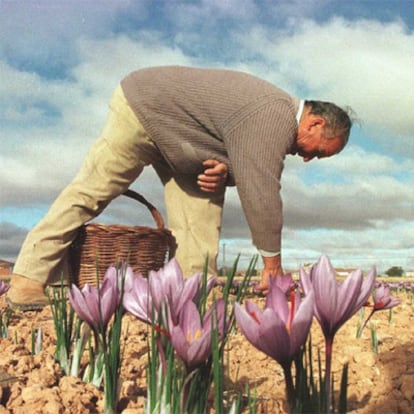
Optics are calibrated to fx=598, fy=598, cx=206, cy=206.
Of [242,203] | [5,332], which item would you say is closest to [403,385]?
[5,332]

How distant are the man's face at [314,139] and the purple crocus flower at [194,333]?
7.93ft

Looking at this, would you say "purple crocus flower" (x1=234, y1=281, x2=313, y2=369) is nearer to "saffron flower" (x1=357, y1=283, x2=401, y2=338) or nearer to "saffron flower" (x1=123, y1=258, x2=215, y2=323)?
"saffron flower" (x1=123, y1=258, x2=215, y2=323)

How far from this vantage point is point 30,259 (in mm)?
3707

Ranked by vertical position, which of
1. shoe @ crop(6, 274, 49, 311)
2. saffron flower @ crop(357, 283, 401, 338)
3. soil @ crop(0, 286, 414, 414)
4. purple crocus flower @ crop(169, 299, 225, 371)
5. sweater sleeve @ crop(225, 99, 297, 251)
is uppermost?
sweater sleeve @ crop(225, 99, 297, 251)

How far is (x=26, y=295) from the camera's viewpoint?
3.65 metres

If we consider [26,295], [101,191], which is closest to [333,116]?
[101,191]

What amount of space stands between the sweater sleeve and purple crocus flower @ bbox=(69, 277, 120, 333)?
6.41ft

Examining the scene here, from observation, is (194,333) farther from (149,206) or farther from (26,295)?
(149,206)

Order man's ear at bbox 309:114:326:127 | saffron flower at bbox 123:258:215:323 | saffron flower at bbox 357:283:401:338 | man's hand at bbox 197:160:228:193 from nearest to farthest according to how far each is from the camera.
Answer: saffron flower at bbox 123:258:215:323
saffron flower at bbox 357:283:401:338
man's ear at bbox 309:114:326:127
man's hand at bbox 197:160:228:193

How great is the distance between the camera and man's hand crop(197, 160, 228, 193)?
3.46 m

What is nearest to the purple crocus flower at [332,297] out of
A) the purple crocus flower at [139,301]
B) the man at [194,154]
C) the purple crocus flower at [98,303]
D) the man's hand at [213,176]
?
the purple crocus flower at [139,301]

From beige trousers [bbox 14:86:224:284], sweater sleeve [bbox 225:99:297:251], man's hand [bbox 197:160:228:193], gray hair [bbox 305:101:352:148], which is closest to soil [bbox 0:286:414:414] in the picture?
sweater sleeve [bbox 225:99:297:251]

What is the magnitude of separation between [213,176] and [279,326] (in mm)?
2783

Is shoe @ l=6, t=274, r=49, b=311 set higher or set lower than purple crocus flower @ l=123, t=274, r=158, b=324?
higher
